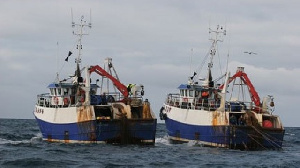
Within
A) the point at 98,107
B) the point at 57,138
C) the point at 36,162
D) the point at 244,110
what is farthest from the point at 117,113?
the point at 36,162

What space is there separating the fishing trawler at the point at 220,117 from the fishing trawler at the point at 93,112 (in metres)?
4.73

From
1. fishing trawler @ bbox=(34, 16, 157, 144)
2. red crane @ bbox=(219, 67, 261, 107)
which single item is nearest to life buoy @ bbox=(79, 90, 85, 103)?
fishing trawler @ bbox=(34, 16, 157, 144)

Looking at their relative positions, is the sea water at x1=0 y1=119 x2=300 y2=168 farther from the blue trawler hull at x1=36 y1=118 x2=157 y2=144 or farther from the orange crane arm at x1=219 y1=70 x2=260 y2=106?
the orange crane arm at x1=219 y1=70 x2=260 y2=106

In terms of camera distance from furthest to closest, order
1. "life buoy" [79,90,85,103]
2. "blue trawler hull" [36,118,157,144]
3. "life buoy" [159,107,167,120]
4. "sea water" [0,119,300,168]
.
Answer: "life buoy" [159,107,167,120] < "life buoy" [79,90,85,103] < "blue trawler hull" [36,118,157,144] < "sea water" [0,119,300,168]

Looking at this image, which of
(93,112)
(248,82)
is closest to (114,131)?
(93,112)

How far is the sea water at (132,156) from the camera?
43656 mm

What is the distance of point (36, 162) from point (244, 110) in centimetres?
2208

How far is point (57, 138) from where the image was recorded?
60438 mm

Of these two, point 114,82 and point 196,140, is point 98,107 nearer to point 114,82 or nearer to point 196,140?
point 114,82

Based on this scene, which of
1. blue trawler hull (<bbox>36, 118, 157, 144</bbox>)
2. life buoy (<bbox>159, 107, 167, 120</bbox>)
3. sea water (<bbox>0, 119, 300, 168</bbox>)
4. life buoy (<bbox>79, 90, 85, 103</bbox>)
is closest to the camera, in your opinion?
sea water (<bbox>0, 119, 300, 168</bbox>)

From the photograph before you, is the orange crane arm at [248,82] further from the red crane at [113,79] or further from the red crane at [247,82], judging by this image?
the red crane at [113,79]

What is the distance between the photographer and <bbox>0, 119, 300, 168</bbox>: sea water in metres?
43.7

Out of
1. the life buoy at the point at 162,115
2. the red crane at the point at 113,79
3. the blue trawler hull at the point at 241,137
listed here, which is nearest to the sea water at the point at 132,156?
the blue trawler hull at the point at 241,137

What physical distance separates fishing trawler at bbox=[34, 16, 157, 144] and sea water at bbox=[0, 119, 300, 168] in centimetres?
128
